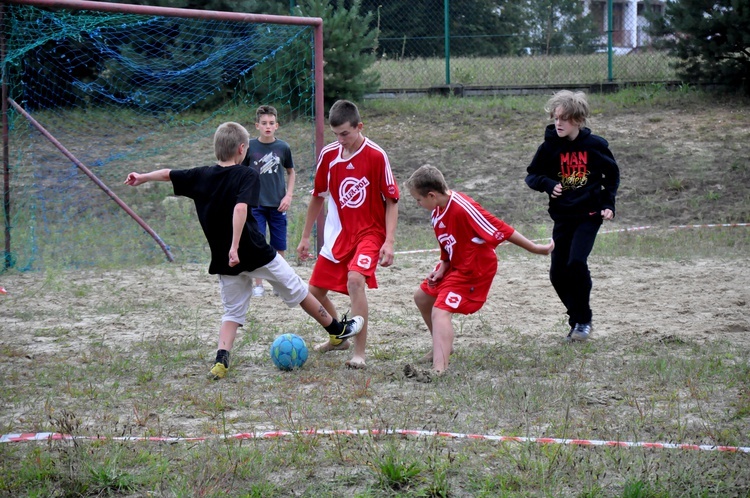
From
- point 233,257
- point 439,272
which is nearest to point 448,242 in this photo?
point 439,272

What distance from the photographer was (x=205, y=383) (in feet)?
16.9

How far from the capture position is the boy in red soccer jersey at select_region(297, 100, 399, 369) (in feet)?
17.6

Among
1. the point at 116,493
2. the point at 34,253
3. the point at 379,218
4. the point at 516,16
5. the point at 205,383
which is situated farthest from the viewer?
the point at 516,16

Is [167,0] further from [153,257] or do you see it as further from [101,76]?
[153,257]

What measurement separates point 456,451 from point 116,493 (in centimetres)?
151

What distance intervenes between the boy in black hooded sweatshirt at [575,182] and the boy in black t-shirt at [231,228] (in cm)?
168

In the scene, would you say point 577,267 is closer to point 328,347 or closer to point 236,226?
point 328,347

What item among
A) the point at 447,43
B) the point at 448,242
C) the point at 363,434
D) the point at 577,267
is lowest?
the point at 363,434

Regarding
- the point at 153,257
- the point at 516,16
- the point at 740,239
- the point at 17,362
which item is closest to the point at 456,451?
the point at 17,362

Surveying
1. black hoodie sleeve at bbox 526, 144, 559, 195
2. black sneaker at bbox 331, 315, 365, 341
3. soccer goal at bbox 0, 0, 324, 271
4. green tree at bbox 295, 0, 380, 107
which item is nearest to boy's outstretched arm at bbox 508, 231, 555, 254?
black hoodie sleeve at bbox 526, 144, 559, 195

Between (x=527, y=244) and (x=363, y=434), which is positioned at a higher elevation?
(x=527, y=244)

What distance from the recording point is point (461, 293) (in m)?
5.26

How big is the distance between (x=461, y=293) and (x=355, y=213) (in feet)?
2.90

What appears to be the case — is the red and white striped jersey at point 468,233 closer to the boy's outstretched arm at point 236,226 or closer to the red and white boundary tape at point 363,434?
the boy's outstretched arm at point 236,226
